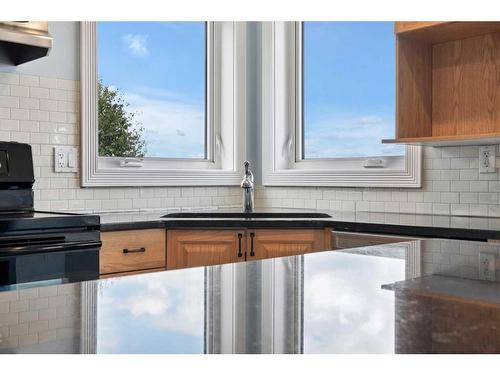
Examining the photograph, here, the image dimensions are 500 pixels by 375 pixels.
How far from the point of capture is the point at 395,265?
3.70ft

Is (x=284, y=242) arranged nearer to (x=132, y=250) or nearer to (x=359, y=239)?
(x=359, y=239)

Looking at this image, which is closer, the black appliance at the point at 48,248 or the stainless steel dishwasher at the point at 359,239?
the black appliance at the point at 48,248

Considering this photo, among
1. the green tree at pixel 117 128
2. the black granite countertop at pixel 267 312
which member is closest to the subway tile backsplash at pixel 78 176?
the green tree at pixel 117 128

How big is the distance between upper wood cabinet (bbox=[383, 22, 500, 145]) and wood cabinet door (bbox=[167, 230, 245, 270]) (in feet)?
2.87

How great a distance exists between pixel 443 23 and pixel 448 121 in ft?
1.73

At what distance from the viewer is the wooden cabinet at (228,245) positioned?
2779 millimetres

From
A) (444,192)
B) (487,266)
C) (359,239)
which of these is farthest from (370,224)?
(487,266)

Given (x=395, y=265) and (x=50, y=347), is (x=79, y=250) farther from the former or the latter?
(x=50, y=347)

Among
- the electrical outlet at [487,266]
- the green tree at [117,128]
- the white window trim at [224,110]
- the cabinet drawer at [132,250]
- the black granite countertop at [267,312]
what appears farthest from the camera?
the white window trim at [224,110]

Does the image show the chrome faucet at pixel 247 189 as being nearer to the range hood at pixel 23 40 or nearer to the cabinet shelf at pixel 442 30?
the cabinet shelf at pixel 442 30

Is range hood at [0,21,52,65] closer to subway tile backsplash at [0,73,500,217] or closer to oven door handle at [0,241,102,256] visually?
subway tile backsplash at [0,73,500,217]

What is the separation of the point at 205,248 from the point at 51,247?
80cm
